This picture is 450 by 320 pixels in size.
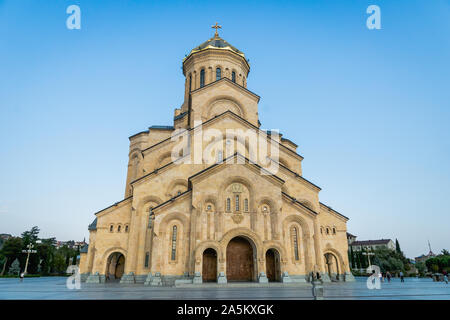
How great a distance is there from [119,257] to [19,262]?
86.2 ft

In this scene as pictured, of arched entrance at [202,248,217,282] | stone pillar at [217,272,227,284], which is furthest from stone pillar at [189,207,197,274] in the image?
stone pillar at [217,272,227,284]

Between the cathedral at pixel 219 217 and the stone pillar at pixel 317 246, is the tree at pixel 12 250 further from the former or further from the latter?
the stone pillar at pixel 317 246

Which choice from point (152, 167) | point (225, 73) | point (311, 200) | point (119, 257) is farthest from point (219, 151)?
point (119, 257)

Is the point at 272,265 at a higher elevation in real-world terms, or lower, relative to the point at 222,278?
higher

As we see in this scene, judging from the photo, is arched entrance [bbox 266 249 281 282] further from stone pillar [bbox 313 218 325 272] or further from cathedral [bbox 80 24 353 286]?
stone pillar [bbox 313 218 325 272]

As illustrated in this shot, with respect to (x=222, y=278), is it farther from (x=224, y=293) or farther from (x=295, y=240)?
(x=295, y=240)

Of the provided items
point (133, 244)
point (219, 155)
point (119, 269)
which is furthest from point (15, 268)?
point (219, 155)

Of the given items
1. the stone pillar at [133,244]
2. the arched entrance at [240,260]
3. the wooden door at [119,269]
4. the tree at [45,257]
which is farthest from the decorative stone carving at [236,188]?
the tree at [45,257]

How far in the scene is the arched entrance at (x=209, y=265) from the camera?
18422mm

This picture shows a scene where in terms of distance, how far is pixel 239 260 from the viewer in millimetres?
18703

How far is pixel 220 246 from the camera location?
57.1 ft

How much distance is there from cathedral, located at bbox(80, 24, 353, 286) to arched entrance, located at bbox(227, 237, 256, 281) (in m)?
0.07

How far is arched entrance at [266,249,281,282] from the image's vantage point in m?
18.5

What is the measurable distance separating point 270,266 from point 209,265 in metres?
4.44
